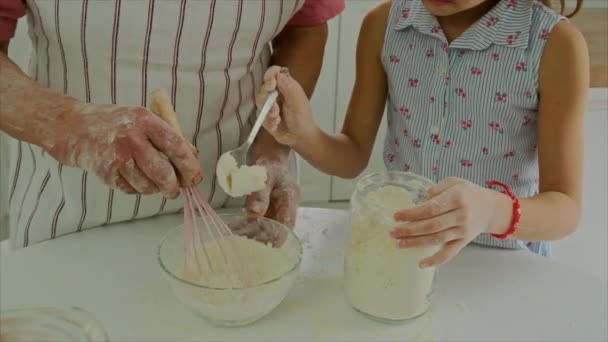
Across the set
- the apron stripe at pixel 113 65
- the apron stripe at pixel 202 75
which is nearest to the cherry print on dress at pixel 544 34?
the apron stripe at pixel 202 75

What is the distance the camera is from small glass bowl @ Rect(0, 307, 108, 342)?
634 mm

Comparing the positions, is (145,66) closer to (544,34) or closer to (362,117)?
(362,117)

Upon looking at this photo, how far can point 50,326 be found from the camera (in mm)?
648

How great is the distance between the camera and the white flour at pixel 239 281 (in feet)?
A: 2.50

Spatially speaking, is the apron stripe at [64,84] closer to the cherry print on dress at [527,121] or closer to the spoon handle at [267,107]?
the spoon handle at [267,107]

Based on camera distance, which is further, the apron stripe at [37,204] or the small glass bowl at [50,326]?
the apron stripe at [37,204]

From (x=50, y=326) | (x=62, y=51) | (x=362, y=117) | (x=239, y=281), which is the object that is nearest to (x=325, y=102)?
(x=362, y=117)

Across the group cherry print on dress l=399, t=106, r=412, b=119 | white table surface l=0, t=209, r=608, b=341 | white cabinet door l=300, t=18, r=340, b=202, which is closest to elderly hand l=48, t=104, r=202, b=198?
white table surface l=0, t=209, r=608, b=341

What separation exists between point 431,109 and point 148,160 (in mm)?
575

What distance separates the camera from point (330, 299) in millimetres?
866

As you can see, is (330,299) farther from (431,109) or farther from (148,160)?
(431,109)

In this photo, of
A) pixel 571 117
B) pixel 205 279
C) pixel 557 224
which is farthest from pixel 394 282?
pixel 571 117

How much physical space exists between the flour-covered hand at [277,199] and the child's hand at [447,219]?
0.74 ft

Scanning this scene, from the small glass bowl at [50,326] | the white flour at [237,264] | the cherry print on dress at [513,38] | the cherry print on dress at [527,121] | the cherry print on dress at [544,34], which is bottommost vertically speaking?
the white flour at [237,264]
